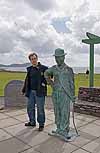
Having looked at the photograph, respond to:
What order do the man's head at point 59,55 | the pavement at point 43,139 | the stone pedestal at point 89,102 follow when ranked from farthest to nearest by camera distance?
the stone pedestal at point 89,102, the man's head at point 59,55, the pavement at point 43,139

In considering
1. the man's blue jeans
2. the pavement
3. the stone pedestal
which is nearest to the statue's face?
the man's blue jeans

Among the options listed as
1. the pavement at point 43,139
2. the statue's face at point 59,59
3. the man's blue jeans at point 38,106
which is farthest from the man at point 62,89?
the man's blue jeans at point 38,106

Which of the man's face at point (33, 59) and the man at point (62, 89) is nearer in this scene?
the man at point (62, 89)

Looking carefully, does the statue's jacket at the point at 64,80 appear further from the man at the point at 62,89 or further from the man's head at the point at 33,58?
the man's head at the point at 33,58

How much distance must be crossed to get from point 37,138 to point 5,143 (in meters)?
0.64

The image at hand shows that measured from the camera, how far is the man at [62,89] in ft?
14.6

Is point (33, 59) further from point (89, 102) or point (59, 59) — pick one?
point (89, 102)

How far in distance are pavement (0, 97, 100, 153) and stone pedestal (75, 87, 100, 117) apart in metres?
0.49

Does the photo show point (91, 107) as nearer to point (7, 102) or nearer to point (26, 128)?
point (26, 128)

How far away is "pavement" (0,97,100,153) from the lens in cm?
395

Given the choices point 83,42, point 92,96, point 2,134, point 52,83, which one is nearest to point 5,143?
point 2,134

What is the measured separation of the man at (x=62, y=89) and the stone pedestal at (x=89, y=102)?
2208 mm

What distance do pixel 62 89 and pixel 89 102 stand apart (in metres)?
2.97

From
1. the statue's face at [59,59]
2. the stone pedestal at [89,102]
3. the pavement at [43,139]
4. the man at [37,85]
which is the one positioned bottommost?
the pavement at [43,139]
